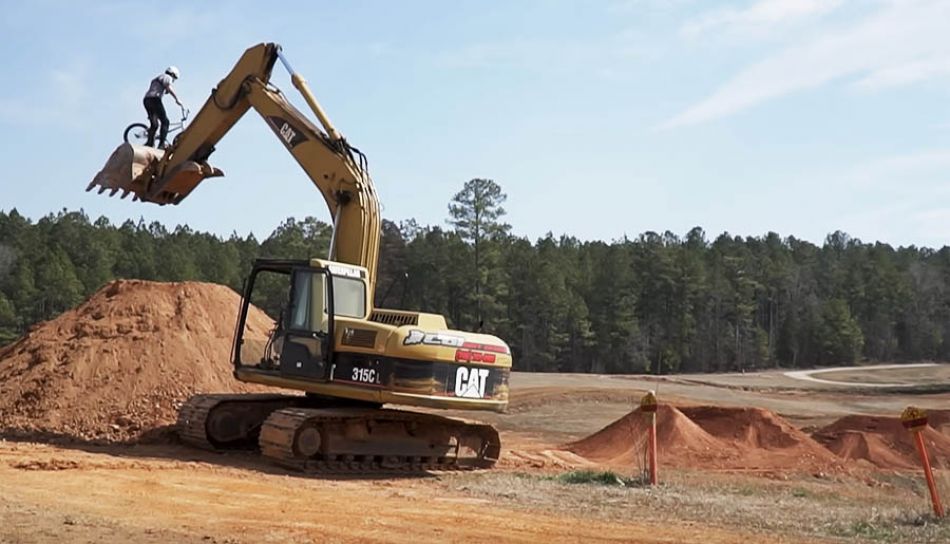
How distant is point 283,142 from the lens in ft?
55.7

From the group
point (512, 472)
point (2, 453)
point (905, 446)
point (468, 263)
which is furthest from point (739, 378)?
point (2, 453)

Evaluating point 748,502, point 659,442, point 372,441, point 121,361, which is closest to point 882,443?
point 659,442

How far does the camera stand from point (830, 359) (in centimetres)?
8056

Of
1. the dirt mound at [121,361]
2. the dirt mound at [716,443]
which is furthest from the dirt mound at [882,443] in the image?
the dirt mound at [121,361]

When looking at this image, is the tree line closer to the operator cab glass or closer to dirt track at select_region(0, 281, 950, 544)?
dirt track at select_region(0, 281, 950, 544)

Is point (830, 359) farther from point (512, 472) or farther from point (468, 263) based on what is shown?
point (512, 472)

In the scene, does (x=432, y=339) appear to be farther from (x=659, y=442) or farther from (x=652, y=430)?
(x=659, y=442)

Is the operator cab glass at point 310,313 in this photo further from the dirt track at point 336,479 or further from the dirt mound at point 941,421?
the dirt mound at point 941,421

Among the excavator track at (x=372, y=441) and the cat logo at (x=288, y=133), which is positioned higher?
the cat logo at (x=288, y=133)

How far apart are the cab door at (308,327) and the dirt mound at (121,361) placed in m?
4.04

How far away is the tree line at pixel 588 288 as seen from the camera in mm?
64750

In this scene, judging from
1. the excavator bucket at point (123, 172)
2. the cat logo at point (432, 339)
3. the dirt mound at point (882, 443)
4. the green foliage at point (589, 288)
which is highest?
the green foliage at point (589, 288)

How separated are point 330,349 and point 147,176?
14.7 feet

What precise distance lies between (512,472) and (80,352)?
887cm
